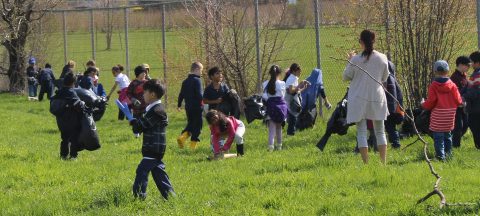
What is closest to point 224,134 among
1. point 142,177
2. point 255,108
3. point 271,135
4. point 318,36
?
point 271,135

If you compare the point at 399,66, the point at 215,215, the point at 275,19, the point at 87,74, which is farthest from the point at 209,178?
the point at 275,19

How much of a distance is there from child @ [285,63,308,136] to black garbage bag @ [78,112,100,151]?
3899 millimetres

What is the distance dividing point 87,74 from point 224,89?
484cm

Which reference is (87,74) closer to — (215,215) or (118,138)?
(118,138)

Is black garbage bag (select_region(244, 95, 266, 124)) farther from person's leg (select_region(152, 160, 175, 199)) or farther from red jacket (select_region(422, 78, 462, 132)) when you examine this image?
person's leg (select_region(152, 160, 175, 199))

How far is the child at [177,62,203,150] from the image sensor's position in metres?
13.4

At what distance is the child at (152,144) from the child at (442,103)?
4.04m

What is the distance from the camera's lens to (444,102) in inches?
415

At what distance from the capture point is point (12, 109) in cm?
2467

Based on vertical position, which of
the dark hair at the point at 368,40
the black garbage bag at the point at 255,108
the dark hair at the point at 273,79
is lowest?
the black garbage bag at the point at 255,108

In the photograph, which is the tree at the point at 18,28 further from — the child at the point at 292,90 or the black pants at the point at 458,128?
the black pants at the point at 458,128

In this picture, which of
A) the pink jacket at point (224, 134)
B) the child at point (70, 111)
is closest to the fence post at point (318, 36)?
the pink jacket at point (224, 134)

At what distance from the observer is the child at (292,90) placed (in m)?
14.2

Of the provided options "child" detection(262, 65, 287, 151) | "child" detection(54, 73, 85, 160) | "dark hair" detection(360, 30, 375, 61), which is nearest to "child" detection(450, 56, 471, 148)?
"dark hair" detection(360, 30, 375, 61)
